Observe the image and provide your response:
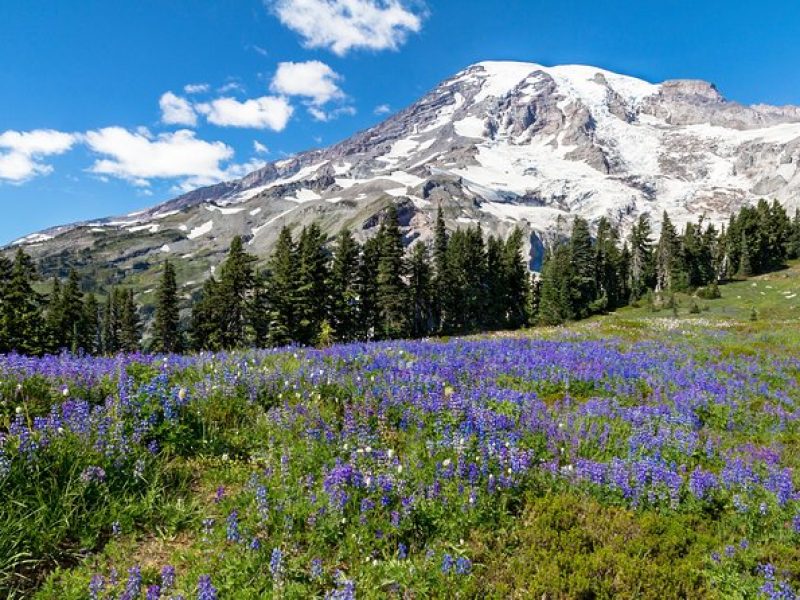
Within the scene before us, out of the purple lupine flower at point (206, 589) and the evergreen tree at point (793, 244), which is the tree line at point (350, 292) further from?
the evergreen tree at point (793, 244)

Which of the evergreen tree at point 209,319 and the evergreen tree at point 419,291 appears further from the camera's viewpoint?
the evergreen tree at point 419,291

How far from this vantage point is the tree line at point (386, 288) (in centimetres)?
5378

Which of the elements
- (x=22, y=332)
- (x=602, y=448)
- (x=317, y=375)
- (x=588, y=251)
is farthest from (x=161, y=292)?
(x=588, y=251)

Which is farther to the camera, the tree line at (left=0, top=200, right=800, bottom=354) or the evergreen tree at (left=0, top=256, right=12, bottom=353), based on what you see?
the tree line at (left=0, top=200, right=800, bottom=354)

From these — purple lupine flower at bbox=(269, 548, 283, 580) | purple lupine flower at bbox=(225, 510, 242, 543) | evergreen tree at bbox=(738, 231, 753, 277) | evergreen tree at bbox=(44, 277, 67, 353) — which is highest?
evergreen tree at bbox=(738, 231, 753, 277)

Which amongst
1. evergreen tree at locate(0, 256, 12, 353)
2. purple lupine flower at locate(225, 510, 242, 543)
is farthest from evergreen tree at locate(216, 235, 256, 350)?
purple lupine flower at locate(225, 510, 242, 543)

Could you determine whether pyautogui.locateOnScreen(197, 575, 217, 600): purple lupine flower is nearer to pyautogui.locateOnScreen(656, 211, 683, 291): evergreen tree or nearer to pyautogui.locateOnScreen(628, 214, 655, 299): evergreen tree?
pyautogui.locateOnScreen(656, 211, 683, 291): evergreen tree

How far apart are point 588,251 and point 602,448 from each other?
93130 millimetres

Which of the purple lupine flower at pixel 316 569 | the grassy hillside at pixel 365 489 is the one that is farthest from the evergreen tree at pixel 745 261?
the purple lupine flower at pixel 316 569

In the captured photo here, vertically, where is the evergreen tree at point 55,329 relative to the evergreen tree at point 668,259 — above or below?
below

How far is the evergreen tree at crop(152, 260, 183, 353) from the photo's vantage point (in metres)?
61.2

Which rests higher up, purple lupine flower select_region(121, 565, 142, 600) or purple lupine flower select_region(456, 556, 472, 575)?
purple lupine flower select_region(121, 565, 142, 600)

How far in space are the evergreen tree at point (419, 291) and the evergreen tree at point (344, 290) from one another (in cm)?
938

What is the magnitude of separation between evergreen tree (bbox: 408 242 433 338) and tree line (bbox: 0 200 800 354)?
0.21 meters
